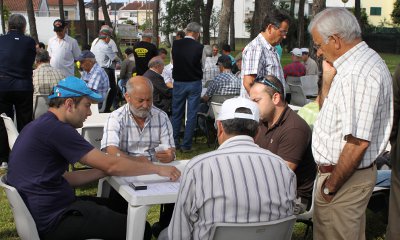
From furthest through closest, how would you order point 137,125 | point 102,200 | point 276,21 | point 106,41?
point 106,41 → point 276,21 → point 137,125 → point 102,200

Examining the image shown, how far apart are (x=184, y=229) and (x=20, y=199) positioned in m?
1.00

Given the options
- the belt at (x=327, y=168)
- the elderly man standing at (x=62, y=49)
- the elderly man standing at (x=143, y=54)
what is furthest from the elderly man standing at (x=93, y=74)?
the belt at (x=327, y=168)

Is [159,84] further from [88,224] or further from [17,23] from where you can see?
[88,224]

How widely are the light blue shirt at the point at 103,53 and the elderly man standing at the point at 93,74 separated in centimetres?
272

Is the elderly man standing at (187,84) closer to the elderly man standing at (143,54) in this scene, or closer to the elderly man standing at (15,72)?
the elderly man standing at (15,72)

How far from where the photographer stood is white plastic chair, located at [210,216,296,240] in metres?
2.60

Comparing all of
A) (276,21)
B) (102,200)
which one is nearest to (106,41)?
(276,21)

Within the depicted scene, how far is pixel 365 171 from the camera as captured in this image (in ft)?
10.2

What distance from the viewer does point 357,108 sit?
2.92 meters

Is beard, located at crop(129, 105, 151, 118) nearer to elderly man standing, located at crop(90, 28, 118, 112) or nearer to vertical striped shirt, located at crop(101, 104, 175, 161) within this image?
vertical striped shirt, located at crop(101, 104, 175, 161)

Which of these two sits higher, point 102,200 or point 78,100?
point 78,100

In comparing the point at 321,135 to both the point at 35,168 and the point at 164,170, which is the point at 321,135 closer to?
the point at 164,170

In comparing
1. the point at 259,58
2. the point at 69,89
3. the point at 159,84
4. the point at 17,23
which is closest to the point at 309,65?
the point at 159,84

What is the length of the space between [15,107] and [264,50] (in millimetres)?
3271
